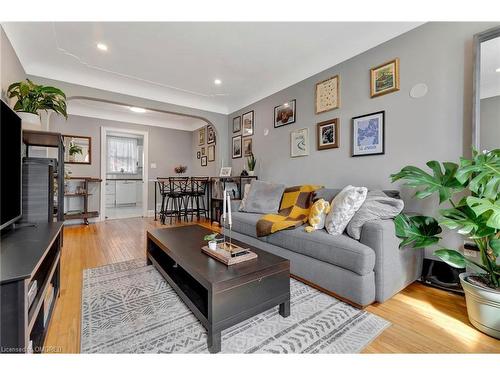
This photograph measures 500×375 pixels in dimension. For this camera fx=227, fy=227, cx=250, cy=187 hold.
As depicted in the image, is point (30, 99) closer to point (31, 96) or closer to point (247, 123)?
point (31, 96)

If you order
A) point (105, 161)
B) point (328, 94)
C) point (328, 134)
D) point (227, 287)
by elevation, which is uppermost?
point (328, 94)

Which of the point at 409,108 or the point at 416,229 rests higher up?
the point at 409,108

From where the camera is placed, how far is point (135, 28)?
2.24 metres

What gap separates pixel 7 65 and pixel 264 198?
301 cm

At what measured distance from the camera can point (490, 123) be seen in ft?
5.47

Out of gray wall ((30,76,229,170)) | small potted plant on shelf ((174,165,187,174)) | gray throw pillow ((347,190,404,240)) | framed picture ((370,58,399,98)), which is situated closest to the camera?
gray throw pillow ((347,190,404,240))

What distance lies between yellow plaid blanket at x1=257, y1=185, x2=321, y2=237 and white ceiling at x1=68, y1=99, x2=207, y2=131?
3171mm

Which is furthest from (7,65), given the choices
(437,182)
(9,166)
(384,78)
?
(437,182)

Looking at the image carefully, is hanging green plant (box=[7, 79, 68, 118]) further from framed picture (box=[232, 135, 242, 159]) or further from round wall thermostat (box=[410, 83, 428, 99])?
Result: round wall thermostat (box=[410, 83, 428, 99])

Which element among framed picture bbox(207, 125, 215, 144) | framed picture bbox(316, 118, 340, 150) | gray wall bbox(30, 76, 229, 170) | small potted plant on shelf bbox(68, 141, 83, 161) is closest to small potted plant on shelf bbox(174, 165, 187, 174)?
framed picture bbox(207, 125, 215, 144)

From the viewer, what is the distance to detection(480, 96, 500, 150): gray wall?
1.64 m

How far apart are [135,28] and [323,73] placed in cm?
216

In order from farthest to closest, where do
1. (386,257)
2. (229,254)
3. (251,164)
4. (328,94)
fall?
(251,164), (328,94), (386,257), (229,254)
